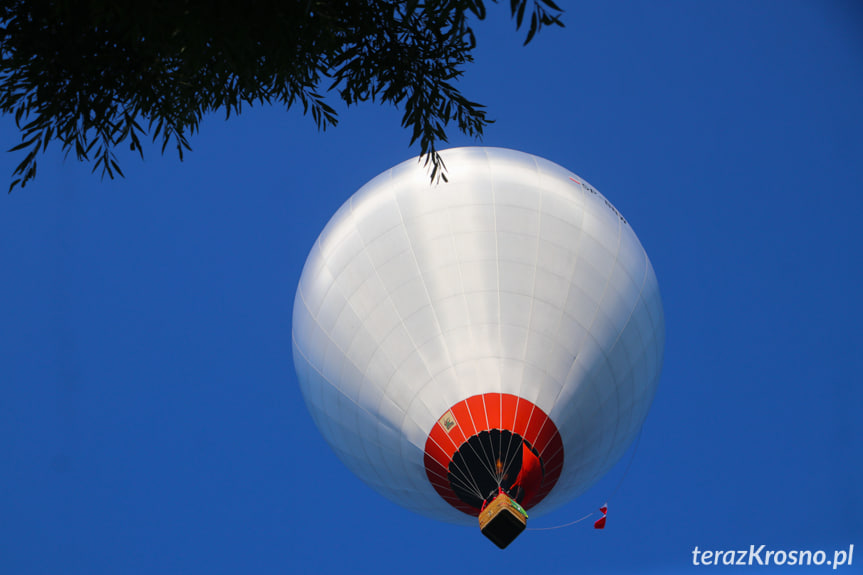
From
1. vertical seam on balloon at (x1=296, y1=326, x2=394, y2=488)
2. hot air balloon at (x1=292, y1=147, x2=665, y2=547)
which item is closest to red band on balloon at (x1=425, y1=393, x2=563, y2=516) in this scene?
hot air balloon at (x1=292, y1=147, x2=665, y2=547)

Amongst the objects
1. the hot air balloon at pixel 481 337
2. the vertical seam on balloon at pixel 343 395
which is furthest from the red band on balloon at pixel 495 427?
the vertical seam on balloon at pixel 343 395

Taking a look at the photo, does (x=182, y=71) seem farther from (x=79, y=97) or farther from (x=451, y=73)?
(x=451, y=73)

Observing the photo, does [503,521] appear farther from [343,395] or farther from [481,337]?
[343,395]

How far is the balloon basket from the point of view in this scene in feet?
29.9

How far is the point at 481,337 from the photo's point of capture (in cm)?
1009

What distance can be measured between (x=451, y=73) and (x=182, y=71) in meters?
2.50

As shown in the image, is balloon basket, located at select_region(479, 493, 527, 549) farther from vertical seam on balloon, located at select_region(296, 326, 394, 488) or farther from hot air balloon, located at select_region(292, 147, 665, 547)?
vertical seam on balloon, located at select_region(296, 326, 394, 488)

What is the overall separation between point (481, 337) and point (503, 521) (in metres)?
2.53

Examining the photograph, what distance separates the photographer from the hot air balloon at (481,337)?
10.0 m

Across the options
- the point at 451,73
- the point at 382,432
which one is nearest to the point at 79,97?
the point at 451,73

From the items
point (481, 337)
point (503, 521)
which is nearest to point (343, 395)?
point (481, 337)

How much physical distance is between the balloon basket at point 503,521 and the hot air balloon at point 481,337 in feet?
0.07

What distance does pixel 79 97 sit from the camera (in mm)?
6094

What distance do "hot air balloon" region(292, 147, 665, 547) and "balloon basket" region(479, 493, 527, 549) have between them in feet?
0.07
